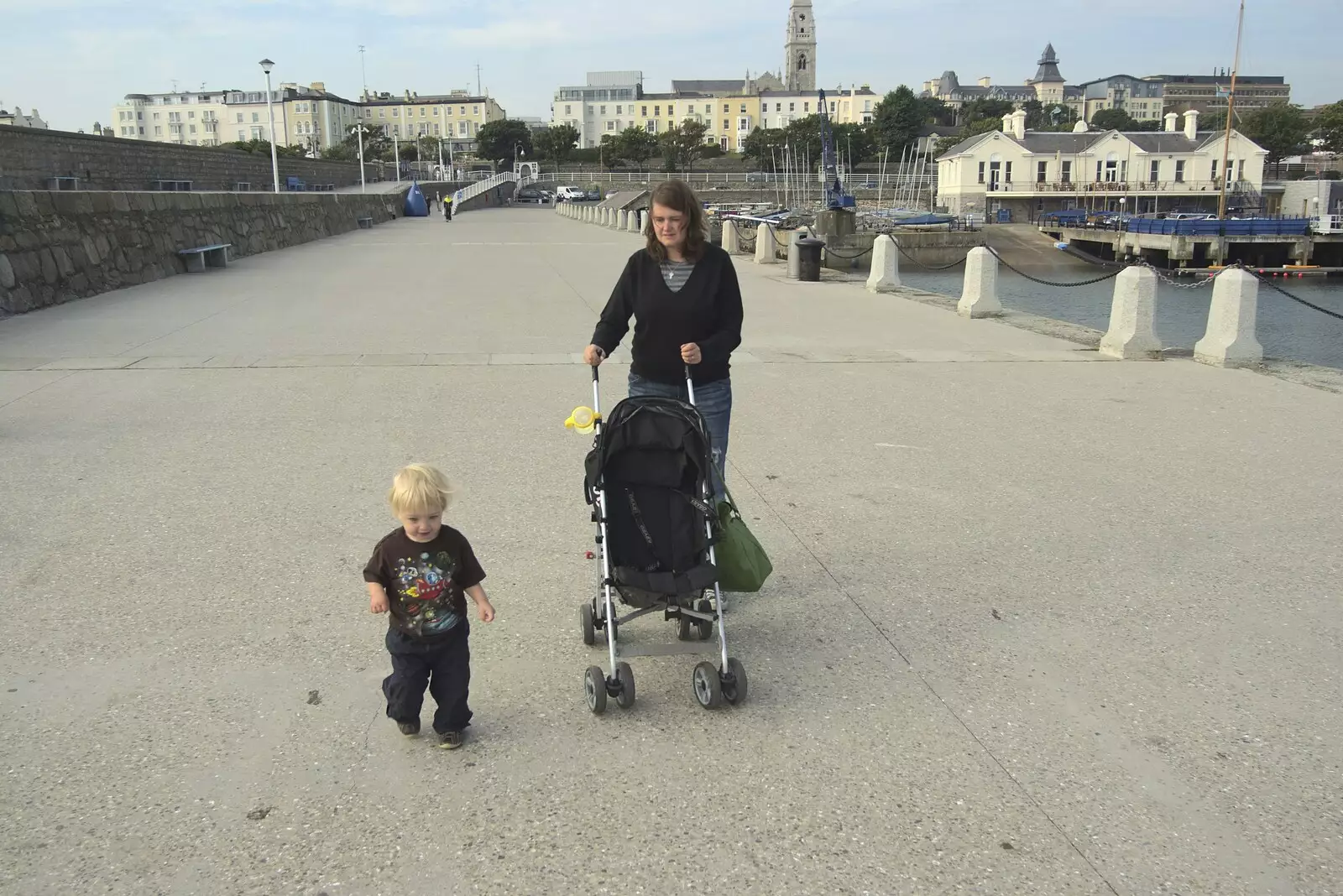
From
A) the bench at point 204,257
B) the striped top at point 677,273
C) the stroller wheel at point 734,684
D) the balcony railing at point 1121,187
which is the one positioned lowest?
the stroller wheel at point 734,684

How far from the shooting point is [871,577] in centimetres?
494

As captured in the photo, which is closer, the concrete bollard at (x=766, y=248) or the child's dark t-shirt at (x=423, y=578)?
the child's dark t-shirt at (x=423, y=578)

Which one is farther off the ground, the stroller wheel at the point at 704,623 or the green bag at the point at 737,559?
the green bag at the point at 737,559

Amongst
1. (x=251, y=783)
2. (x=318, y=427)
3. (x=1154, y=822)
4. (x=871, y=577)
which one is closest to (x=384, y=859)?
(x=251, y=783)

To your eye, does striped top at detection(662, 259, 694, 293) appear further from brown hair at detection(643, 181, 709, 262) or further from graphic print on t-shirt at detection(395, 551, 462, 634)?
graphic print on t-shirt at detection(395, 551, 462, 634)

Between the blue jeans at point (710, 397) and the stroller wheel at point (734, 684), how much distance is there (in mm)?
892

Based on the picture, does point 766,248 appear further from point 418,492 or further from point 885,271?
point 418,492

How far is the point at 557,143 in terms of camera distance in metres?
151

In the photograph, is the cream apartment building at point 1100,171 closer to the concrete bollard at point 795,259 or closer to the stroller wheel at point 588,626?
the concrete bollard at point 795,259

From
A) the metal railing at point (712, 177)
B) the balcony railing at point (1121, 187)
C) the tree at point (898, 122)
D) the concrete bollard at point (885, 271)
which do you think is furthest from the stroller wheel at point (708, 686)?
the tree at point (898, 122)

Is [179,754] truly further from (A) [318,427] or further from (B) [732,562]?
(A) [318,427]

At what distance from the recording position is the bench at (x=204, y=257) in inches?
797

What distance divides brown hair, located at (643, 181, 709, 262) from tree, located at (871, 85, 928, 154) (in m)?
141

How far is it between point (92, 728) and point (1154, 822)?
333 centimetres
